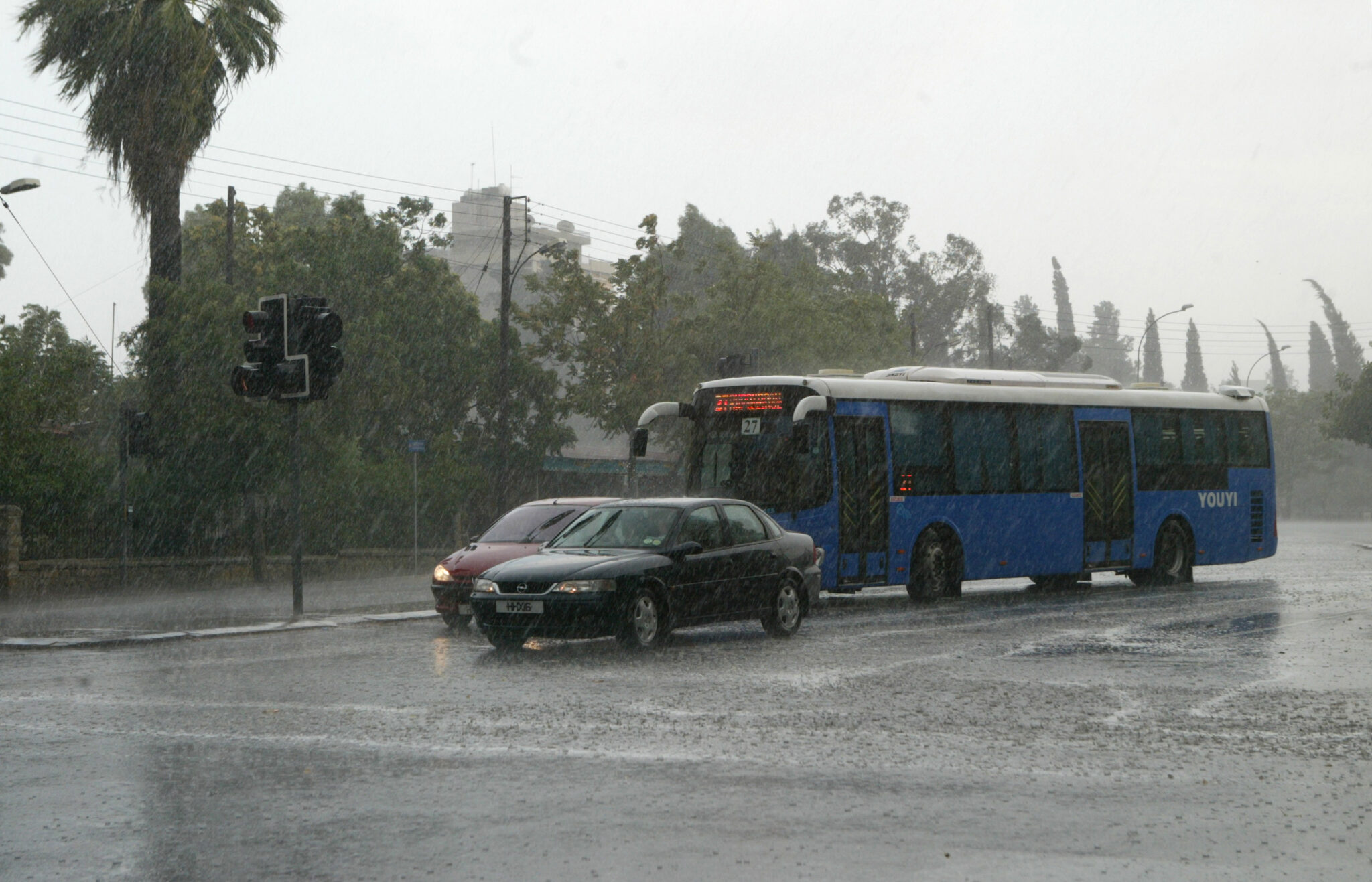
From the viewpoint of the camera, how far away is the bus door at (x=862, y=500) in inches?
816

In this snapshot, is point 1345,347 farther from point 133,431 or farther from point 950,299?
point 133,431

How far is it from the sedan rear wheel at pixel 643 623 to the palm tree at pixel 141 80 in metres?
18.5

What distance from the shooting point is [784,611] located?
16.0 meters

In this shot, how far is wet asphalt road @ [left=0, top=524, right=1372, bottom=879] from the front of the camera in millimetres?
6273

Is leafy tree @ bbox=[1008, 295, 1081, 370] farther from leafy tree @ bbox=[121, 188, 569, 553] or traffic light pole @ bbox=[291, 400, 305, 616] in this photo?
traffic light pole @ bbox=[291, 400, 305, 616]

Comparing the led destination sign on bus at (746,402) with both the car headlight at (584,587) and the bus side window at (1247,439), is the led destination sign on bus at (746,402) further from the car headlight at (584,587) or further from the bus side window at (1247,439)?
the bus side window at (1247,439)

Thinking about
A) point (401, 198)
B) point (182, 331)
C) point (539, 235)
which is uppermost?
point (539, 235)

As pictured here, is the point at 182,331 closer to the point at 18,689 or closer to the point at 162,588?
the point at 162,588

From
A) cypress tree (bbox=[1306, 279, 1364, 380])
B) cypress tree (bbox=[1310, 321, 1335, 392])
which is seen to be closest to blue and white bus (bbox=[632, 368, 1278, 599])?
cypress tree (bbox=[1306, 279, 1364, 380])

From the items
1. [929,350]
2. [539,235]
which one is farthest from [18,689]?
[539,235]

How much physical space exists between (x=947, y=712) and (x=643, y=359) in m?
37.7

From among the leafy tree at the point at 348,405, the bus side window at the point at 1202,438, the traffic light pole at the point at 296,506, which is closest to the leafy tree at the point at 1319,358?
the leafy tree at the point at 348,405

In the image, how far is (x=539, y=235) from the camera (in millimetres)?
128625

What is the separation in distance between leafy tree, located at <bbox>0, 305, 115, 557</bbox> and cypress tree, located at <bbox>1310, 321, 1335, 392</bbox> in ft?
541
